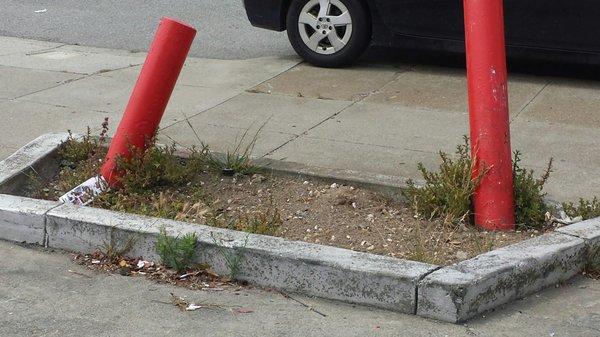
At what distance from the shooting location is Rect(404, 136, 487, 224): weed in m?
5.78

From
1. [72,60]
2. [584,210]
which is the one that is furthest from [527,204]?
[72,60]

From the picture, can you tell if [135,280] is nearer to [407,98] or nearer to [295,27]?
[407,98]

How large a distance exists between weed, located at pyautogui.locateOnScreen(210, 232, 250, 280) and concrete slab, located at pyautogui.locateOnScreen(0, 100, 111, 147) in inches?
106

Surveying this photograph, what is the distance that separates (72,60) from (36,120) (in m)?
2.15

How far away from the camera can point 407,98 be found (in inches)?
348

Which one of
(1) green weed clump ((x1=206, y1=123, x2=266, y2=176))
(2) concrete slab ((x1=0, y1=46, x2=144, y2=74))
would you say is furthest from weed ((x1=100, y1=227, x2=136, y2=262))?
(2) concrete slab ((x1=0, y1=46, x2=144, y2=74))

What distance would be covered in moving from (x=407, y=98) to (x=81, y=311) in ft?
14.4

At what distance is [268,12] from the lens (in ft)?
32.3

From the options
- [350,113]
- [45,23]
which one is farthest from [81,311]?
[45,23]

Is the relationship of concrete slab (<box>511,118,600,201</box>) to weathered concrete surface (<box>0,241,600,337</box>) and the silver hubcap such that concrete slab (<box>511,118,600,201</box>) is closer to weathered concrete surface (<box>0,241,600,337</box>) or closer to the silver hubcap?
weathered concrete surface (<box>0,241,600,337</box>)

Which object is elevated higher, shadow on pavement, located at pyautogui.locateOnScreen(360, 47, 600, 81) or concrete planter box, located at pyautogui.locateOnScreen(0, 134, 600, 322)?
shadow on pavement, located at pyautogui.locateOnScreen(360, 47, 600, 81)

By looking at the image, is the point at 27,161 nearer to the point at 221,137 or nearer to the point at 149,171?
the point at 149,171

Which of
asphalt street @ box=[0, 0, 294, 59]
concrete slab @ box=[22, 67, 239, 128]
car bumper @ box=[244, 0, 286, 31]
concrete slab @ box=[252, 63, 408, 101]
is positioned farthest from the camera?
asphalt street @ box=[0, 0, 294, 59]

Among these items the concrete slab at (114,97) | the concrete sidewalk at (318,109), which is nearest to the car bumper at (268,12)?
the concrete sidewalk at (318,109)
